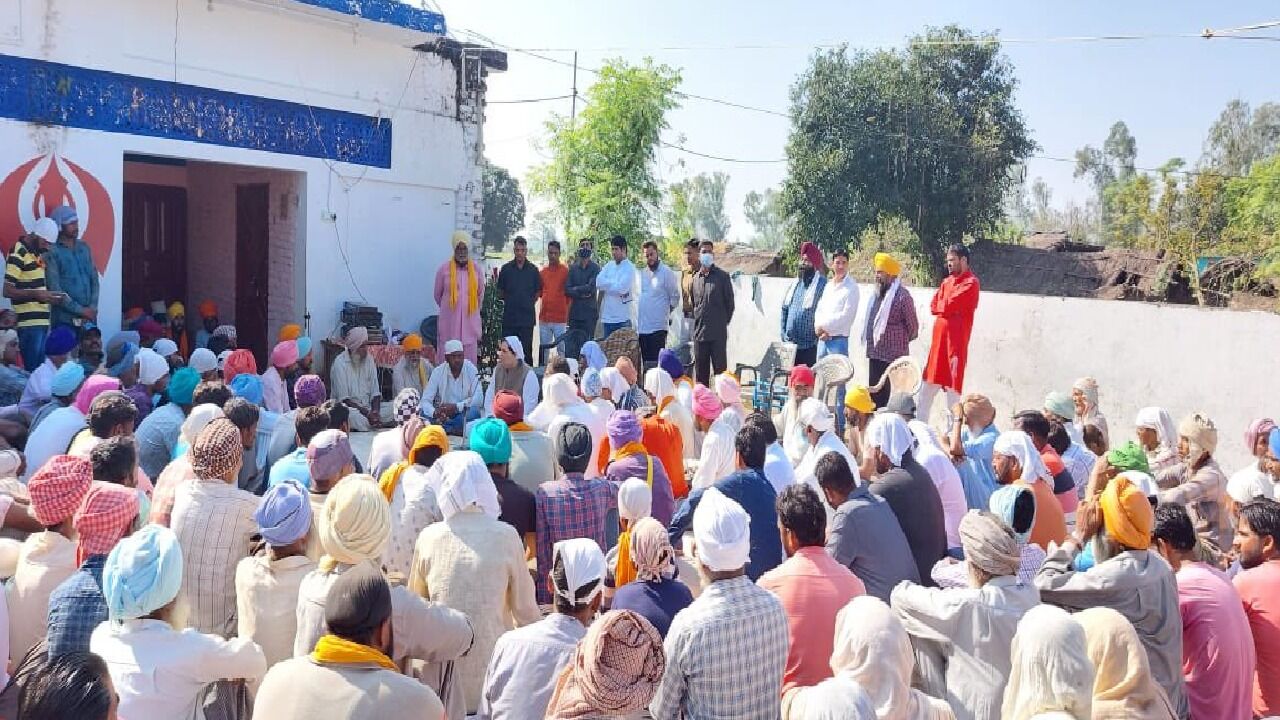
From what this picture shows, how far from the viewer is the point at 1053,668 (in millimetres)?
2826

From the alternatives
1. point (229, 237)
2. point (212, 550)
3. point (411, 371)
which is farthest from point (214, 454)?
point (229, 237)

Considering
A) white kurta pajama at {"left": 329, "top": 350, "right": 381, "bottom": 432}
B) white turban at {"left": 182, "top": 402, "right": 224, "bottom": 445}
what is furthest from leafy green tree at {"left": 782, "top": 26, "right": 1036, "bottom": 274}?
white turban at {"left": 182, "top": 402, "right": 224, "bottom": 445}

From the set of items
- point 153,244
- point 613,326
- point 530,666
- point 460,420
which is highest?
point 153,244

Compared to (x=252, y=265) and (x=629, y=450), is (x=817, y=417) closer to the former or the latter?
(x=629, y=450)

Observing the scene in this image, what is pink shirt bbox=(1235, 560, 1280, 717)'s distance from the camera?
12.9 ft

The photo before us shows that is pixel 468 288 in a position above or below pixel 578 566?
above

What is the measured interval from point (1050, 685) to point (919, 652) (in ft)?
2.90

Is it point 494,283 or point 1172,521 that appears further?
point 494,283

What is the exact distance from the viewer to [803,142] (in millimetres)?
27141

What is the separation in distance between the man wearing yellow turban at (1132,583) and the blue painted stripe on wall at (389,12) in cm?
873

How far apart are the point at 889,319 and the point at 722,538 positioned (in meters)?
6.53

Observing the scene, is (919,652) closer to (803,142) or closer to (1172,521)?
(1172,521)

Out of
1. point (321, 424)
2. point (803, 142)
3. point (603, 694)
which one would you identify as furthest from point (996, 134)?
point (603, 694)

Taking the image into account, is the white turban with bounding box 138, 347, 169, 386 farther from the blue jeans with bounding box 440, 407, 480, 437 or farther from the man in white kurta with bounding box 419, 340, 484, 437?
the blue jeans with bounding box 440, 407, 480, 437
